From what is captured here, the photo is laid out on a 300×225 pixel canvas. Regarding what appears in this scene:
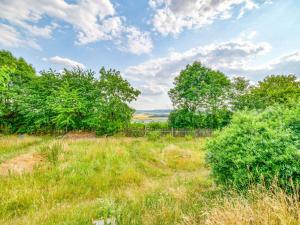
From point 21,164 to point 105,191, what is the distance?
369cm

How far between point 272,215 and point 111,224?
7.68ft

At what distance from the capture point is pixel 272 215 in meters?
2.43

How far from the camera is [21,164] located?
716 cm

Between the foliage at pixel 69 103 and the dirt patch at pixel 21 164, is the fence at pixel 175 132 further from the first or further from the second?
the dirt patch at pixel 21 164

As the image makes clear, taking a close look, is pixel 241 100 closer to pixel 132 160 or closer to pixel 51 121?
pixel 132 160

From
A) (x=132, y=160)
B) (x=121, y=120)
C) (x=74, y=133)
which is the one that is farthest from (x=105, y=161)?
(x=74, y=133)

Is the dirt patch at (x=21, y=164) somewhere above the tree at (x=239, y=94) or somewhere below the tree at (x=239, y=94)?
below

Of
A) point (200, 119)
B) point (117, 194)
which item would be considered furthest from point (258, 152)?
point (200, 119)

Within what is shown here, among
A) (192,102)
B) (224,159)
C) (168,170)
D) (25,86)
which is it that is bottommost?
(168,170)

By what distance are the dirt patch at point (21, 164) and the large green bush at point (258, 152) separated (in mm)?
5978

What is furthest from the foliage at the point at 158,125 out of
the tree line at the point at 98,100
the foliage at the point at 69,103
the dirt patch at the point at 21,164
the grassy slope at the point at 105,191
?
the dirt patch at the point at 21,164

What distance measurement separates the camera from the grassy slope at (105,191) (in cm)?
358

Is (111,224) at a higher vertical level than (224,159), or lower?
lower

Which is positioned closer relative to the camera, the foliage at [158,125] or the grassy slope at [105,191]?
the grassy slope at [105,191]
